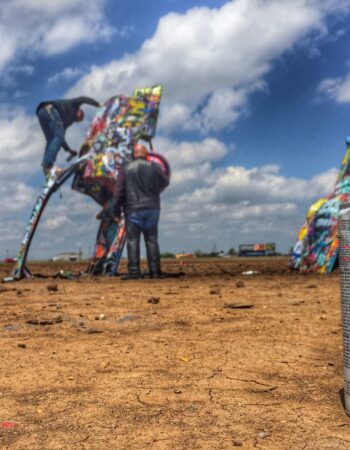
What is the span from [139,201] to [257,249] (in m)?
42.1

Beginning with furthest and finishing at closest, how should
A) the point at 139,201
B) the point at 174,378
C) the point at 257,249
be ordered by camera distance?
the point at 257,249
the point at 139,201
the point at 174,378

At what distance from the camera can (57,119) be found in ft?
46.1

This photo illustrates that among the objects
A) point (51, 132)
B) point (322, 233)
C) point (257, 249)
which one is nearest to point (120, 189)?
point (51, 132)

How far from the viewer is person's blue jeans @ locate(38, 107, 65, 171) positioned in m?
13.8

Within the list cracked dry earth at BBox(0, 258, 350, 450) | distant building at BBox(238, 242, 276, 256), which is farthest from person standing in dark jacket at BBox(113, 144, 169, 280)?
distant building at BBox(238, 242, 276, 256)

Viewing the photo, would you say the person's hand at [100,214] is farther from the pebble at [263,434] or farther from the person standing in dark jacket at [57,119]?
the pebble at [263,434]

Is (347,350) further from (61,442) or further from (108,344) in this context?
(108,344)

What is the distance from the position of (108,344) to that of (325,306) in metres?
3.17

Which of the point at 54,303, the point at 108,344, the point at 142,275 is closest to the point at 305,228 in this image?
the point at 142,275

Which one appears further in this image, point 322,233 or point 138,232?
point 322,233

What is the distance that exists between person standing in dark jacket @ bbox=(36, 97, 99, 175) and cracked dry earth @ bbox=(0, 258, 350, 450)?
8.03 meters

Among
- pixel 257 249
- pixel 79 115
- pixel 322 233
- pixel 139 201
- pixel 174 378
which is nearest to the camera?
pixel 174 378

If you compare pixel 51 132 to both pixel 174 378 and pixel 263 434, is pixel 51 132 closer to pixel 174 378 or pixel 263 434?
pixel 174 378

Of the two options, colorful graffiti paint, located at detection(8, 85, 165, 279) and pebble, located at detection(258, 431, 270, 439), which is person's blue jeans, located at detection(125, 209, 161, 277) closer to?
colorful graffiti paint, located at detection(8, 85, 165, 279)
